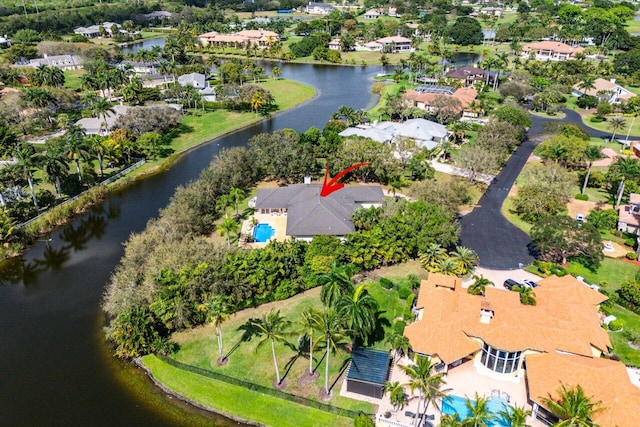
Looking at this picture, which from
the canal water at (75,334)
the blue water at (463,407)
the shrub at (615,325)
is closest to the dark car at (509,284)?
the shrub at (615,325)

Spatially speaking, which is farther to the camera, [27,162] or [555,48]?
[555,48]

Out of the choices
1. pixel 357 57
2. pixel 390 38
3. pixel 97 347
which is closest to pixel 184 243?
pixel 97 347

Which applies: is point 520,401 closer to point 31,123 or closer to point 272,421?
point 272,421

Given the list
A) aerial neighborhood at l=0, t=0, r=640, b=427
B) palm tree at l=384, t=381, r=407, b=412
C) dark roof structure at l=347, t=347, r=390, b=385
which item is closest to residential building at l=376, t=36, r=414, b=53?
aerial neighborhood at l=0, t=0, r=640, b=427

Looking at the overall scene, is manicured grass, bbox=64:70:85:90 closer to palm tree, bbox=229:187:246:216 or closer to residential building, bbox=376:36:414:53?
palm tree, bbox=229:187:246:216

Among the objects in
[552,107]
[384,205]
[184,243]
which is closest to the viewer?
[184,243]

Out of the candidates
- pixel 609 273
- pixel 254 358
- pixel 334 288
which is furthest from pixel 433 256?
pixel 254 358

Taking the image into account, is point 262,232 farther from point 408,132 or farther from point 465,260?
point 408,132
